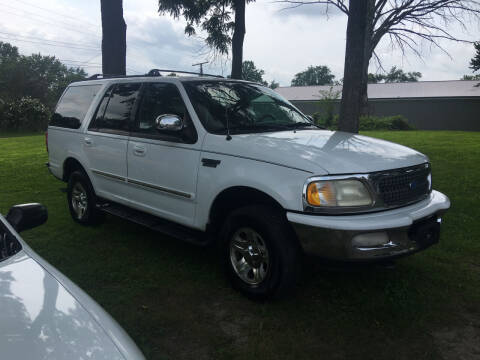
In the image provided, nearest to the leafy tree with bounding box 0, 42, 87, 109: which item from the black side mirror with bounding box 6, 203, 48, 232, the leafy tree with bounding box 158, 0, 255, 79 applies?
the leafy tree with bounding box 158, 0, 255, 79

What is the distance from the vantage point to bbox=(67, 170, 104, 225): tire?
5578mm

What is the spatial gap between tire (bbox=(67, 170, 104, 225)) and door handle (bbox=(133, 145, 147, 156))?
1251mm

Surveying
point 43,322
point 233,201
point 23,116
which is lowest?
point 43,322

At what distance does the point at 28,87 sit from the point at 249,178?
60.0 m

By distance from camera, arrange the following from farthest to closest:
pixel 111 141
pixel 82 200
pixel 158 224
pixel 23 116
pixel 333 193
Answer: pixel 23 116
pixel 82 200
pixel 111 141
pixel 158 224
pixel 333 193

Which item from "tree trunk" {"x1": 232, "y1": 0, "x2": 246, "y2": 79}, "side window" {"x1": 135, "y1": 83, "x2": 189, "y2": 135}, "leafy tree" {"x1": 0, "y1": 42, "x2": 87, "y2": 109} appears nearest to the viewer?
"side window" {"x1": 135, "y1": 83, "x2": 189, "y2": 135}

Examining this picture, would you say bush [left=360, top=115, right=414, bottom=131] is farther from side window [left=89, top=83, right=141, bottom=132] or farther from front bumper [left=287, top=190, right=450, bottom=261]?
front bumper [left=287, top=190, right=450, bottom=261]

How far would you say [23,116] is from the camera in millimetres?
25016

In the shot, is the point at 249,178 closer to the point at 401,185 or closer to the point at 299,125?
the point at 401,185

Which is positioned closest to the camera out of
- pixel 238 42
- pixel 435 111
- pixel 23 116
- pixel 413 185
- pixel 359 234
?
pixel 359 234

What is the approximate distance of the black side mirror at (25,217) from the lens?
256 centimetres

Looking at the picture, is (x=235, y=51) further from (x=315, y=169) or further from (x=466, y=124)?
(x=466, y=124)

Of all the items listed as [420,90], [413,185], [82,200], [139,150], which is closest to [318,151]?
[413,185]

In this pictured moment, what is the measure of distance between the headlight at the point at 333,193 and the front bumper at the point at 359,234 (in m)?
0.10
